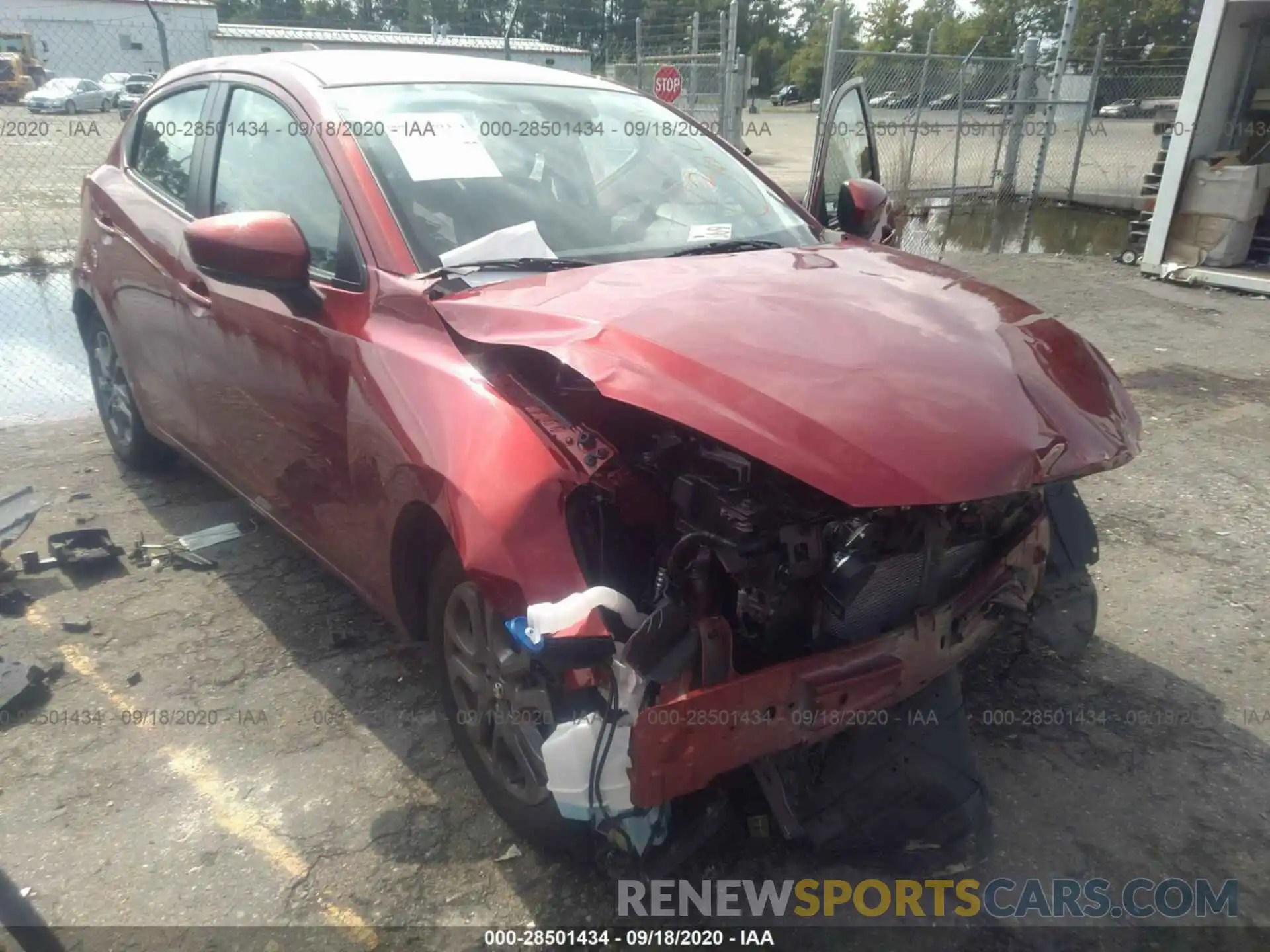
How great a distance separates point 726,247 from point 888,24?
5740cm

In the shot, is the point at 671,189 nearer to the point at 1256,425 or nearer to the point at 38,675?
the point at 38,675

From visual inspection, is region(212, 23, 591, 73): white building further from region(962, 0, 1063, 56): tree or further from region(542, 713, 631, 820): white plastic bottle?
region(962, 0, 1063, 56): tree

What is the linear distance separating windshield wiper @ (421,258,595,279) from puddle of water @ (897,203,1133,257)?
8.81 meters

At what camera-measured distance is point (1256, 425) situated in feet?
17.6

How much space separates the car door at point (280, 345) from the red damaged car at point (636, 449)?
0.02 m

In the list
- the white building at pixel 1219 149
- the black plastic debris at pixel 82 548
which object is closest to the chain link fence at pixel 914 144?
the white building at pixel 1219 149

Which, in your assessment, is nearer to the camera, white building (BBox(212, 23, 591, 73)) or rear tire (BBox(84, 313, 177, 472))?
rear tire (BBox(84, 313, 177, 472))

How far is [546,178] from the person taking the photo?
2.96 metres

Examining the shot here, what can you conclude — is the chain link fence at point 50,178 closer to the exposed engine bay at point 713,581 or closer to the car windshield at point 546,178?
the car windshield at point 546,178

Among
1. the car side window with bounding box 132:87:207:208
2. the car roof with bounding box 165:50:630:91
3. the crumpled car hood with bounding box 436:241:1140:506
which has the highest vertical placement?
the car roof with bounding box 165:50:630:91

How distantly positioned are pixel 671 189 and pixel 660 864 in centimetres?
213

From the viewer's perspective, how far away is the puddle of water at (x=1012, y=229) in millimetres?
11297

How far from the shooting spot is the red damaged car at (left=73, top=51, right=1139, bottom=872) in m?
1.91

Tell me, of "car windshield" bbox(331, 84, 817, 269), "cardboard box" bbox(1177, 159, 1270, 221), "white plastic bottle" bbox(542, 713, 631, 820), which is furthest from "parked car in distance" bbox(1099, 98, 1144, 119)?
"white plastic bottle" bbox(542, 713, 631, 820)
